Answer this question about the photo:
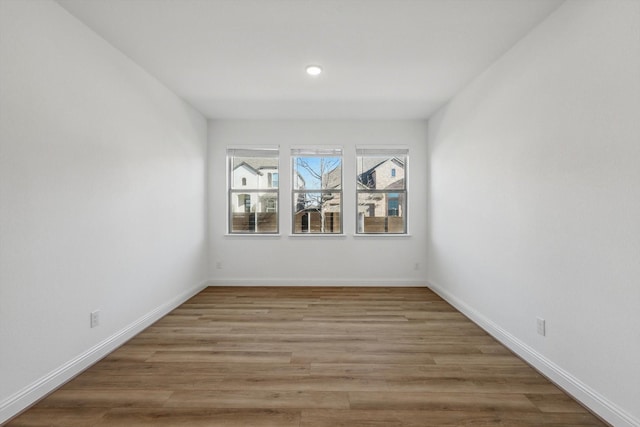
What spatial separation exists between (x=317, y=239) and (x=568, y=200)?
130 inches

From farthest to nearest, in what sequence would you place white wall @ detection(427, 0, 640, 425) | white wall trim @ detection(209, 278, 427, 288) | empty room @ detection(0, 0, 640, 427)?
white wall trim @ detection(209, 278, 427, 288) → empty room @ detection(0, 0, 640, 427) → white wall @ detection(427, 0, 640, 425)

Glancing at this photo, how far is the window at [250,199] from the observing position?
4.96m

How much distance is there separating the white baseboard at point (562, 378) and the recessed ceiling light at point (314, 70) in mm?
2984

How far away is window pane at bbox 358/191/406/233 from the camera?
495cm

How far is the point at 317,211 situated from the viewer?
197 inches

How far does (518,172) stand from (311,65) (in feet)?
6.90

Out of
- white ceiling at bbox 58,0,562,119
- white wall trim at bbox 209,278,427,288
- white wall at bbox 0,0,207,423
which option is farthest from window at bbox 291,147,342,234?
white wall at bbox 0,0,207,423

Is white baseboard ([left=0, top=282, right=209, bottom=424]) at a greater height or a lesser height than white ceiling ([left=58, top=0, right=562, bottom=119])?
lesser

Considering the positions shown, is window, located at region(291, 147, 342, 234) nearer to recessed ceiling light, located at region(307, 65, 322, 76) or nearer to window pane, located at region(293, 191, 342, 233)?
window pane, located at region(293, 191, 342, 233)

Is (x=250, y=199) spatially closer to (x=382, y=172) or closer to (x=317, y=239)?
(x=317, y=239)

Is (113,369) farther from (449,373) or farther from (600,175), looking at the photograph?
(600,175)

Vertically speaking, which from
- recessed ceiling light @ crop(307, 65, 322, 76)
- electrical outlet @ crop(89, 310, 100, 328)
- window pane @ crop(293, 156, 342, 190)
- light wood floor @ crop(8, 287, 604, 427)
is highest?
recessed ceiling light @ crop(307, 65, 322, 76)

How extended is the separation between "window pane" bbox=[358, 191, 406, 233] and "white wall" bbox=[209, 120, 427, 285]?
161 millimetres

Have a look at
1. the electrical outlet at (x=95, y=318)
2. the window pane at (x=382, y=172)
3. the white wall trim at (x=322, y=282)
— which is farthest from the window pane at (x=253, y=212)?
the electrical outlet at (x=95, y=318)
